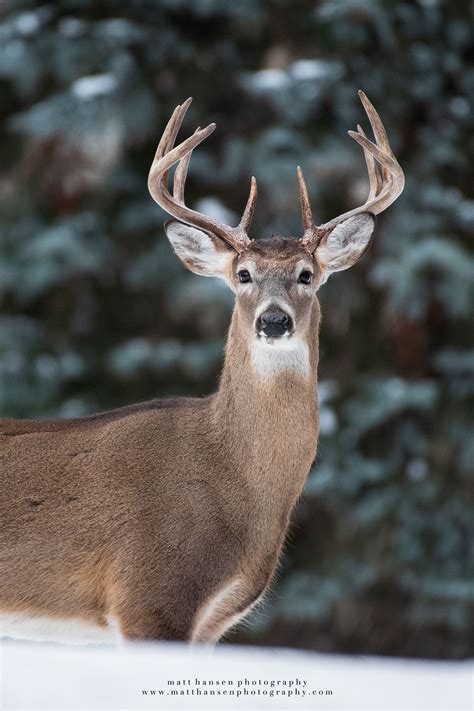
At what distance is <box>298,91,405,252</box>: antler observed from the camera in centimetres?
585

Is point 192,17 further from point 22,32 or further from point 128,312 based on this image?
point 128,312

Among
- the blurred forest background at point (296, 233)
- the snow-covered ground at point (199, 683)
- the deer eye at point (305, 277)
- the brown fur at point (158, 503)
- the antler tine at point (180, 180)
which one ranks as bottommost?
the blurred forest background at point (296, 233)

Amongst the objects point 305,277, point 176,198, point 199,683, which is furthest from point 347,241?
point 199,683

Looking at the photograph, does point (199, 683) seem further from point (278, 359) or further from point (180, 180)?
point (180, 180)

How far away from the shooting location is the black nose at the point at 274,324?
17.6 feet

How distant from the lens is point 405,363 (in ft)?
38.3

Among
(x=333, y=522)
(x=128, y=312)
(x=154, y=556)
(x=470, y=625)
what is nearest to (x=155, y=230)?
(x=128, y=312)

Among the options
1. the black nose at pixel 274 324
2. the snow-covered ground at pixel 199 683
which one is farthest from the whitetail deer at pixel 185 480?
the snow-covered ground at pixel 199 683

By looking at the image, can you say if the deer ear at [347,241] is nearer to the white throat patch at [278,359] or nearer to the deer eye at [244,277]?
the deer eye at [244,277]

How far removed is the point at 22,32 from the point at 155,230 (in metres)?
2.15

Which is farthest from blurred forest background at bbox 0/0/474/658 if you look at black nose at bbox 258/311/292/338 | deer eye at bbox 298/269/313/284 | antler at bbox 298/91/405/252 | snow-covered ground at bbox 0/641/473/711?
black nose at bbox 258/311/292/338

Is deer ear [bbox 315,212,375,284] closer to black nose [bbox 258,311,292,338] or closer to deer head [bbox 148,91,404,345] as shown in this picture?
deer head [bbox 148,91,404,345]

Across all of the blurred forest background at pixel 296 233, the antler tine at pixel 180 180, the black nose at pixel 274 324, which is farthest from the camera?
the blurred forest background at pixel 296 233

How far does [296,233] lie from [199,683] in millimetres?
6787
